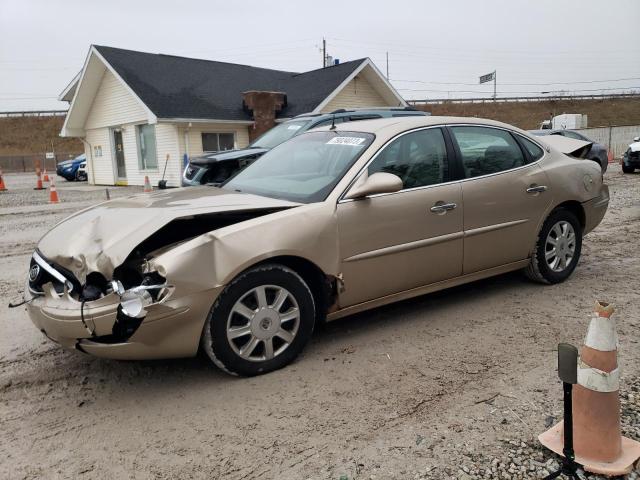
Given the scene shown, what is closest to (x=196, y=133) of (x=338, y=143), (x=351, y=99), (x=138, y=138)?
(x=138, y=138)

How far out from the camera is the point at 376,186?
12.0 feet

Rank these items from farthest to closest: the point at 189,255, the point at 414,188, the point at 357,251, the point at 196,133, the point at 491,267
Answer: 1. the point at 196,133
2. the point at 491,267
3. the point at 414,188
4. the point at 357,251
5. the point at 189,255

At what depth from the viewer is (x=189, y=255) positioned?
3.01 metres

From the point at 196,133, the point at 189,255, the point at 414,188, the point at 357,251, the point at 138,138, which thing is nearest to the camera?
the point at 189,255

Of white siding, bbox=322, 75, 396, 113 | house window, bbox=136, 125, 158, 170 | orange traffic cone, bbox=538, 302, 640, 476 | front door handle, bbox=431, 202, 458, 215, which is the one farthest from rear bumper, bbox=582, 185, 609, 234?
house window, bbox=136, 125, 158, 170

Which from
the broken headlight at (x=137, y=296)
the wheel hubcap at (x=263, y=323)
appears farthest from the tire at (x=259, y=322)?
the broken headlight at (x=137, y=296)

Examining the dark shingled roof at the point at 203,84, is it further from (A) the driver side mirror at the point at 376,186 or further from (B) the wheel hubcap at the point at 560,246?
(A) the driver side mirror at the point at 376,186

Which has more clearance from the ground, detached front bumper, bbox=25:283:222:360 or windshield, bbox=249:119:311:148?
windshield, bbox=249:119:311:148

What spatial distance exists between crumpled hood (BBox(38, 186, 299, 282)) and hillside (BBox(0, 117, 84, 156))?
7136 cm

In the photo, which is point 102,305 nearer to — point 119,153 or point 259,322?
point 259,322

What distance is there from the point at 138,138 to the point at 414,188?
62.8 ft

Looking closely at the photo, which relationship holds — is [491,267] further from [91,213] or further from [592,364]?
[91,213]

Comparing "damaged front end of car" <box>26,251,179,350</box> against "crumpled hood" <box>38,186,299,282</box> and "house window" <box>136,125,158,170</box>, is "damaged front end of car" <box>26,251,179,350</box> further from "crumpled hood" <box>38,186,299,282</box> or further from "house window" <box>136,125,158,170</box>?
"house window" <box>136,125,158,170</box>

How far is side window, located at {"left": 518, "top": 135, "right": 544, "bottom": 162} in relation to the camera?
491 cm
